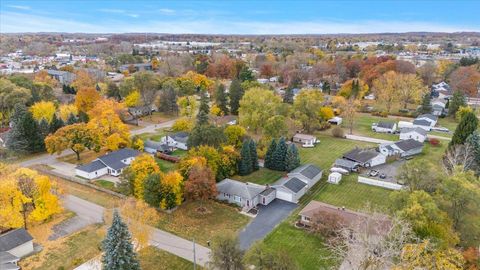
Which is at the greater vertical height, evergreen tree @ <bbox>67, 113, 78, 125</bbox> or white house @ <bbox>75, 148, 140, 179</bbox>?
evergreen tree @ <bbox>67, 113, 78, 125</bbox>

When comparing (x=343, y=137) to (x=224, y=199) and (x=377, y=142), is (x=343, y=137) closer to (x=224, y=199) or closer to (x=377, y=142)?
(x=377, y=142)

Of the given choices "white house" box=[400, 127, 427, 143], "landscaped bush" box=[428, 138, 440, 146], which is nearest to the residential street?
"white house" box=[400, 127, 427, 143]

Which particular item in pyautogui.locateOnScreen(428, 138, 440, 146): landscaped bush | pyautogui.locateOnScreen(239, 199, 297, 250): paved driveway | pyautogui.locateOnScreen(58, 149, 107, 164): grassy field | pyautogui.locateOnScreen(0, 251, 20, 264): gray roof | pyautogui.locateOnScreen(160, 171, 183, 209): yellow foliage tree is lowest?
pyautogui.locateOnScreen(239, 199, 297, 250): paved driveway

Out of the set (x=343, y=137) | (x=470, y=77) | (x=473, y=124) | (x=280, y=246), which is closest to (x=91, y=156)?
(x=280, y=246)

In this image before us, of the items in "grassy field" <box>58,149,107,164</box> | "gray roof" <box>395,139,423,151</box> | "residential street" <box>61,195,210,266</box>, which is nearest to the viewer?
"residential street" <box>61,195,210,266</box>

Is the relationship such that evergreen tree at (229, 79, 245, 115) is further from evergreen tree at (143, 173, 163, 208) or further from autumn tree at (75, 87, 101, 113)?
evergreen tree at (143, 173, 163, 208)

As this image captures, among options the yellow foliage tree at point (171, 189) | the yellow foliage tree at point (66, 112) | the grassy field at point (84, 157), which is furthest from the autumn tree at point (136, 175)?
the yellow foliage tree at point (66, 112)

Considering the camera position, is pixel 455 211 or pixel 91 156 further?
pixel 91 156

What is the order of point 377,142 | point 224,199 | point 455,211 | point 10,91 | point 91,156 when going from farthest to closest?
point 10,91 → point 377,142 → point 91,156 → point 224,199 → point 455,211
